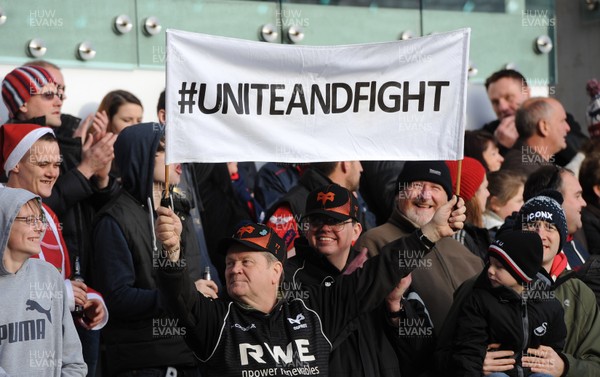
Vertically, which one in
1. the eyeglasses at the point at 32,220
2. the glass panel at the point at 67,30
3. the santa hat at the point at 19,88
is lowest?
the eyeglasses at the point at 32,220

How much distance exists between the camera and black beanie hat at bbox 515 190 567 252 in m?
7.82

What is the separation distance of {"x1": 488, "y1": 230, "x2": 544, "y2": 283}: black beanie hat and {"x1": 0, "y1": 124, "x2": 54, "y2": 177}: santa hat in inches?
109

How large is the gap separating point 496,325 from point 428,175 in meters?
1.41

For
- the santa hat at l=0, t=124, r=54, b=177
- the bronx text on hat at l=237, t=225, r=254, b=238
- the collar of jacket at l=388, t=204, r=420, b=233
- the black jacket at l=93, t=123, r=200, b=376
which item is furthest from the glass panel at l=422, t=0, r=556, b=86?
the bronx text on hat at l=237, t=225, r=254, b=238

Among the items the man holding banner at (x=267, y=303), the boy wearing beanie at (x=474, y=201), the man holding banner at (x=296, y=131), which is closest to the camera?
the man holding banner at (x=267, y=303)

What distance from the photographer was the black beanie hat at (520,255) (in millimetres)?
7148

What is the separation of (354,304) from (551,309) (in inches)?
44.2

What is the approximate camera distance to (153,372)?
747cm

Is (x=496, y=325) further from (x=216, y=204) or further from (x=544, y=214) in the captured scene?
(x=216, y=204)

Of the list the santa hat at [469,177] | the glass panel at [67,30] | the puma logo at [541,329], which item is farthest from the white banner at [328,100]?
the glass panel at [67,30]

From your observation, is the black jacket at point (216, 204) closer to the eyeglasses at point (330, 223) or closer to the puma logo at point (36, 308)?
the eyeglasses at point (330, 223)

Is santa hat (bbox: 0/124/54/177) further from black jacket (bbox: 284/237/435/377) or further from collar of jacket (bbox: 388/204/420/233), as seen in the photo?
collar of jacket (bbox: 388/204/420/233)

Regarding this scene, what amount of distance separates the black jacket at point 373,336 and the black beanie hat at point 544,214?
851 millimetres

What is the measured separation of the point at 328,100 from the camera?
23.6ft
